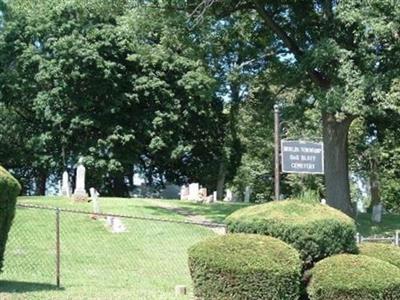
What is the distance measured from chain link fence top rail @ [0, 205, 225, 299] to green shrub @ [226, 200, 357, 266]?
5.95 ft

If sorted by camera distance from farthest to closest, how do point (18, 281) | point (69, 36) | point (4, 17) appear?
point (4, 17) → point (69, 36) → point (18, 281)

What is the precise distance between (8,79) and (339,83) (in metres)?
27.8

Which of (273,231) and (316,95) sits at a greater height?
(316,95)

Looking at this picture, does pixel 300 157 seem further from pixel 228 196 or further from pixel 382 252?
pixel 228 196

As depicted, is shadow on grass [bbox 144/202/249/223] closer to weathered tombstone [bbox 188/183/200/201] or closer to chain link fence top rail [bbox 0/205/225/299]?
chain link fence top rail [bbox 0/205/225/299]

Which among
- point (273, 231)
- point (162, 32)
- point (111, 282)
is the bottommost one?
point (111, 282)

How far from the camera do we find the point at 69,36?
137 ft

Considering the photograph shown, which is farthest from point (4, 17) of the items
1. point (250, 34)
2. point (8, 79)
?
point (250, 34)

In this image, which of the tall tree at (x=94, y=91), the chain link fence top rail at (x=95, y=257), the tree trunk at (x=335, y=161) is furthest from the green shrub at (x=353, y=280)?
the tall tree at (x=94, y=91)

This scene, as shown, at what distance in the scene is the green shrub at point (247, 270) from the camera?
8.52 meters


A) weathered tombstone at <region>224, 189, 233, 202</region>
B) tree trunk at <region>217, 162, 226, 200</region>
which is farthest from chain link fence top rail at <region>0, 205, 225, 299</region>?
tree trunk at <region>217, 162, 226, 200</region>

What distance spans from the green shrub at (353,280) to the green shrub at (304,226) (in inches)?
10.5

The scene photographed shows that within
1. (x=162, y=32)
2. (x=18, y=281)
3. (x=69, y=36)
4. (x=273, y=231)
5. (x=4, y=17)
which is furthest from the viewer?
(x=4, y=17)

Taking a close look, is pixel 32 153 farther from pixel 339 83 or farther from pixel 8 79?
pixel 339 83
